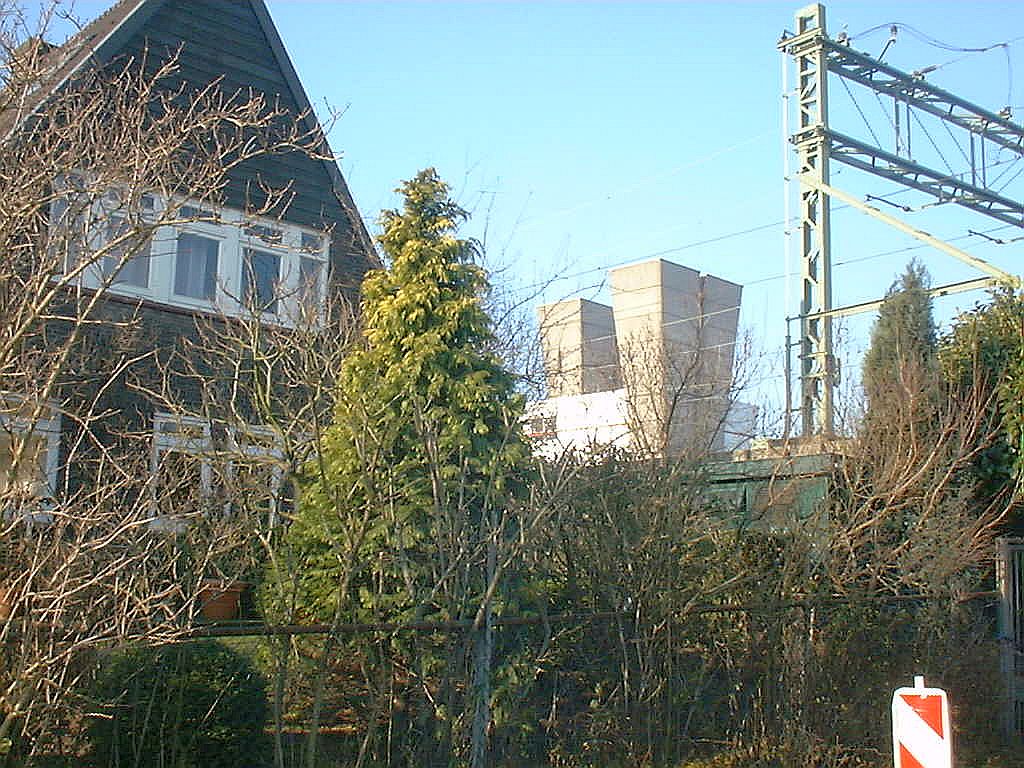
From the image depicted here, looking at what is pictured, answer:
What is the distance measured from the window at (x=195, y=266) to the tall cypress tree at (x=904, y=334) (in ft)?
24.2

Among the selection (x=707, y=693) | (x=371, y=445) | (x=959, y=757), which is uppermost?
(x=371, y=445)

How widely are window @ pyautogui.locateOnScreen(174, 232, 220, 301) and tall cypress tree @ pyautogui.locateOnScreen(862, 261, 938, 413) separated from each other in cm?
738

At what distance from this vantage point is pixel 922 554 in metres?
9.73

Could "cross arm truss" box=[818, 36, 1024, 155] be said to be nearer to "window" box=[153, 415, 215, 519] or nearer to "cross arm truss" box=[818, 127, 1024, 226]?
"cross arm truss" box=[818, 127, 1024, 226]

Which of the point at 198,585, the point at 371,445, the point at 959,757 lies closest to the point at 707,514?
the point at 371,445

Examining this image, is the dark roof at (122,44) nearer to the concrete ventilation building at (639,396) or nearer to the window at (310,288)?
the window at (310,288)

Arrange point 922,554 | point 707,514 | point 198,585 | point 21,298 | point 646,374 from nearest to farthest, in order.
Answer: point 198,585, point 21,298, point 707,514, point 922,554, point 646,374

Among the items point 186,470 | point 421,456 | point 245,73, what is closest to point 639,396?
point 421,456

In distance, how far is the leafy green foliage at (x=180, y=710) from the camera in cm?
628

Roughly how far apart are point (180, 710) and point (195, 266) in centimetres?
788

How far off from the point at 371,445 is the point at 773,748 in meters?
3.63

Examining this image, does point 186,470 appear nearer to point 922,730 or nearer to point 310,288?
point 310,288

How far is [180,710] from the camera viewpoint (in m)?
6.63

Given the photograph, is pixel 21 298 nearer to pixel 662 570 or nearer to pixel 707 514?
pixel 662 570
